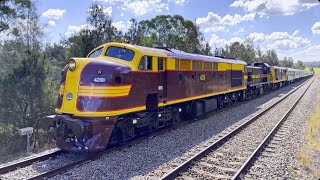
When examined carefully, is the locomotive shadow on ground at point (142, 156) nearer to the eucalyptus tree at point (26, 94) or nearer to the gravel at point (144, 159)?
the gravel at point (144, 159)

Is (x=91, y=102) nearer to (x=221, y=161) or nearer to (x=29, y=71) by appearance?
(x=221, y=161)

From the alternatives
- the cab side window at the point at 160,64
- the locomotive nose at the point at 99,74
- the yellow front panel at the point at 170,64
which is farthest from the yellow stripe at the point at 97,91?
the yellow front panel at the point at 170,64

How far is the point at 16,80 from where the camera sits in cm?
1986

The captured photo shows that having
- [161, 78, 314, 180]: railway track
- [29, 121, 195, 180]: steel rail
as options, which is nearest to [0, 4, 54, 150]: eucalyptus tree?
[29, 121, 195, 180]: steel rail

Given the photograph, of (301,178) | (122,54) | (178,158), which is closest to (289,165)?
(301,178)

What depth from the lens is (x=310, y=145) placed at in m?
11.0

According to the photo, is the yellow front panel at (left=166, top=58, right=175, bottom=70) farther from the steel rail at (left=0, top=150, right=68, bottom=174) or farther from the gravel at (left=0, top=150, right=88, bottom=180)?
the steel rail at (left=0, top=150, right=68, bottom=174)

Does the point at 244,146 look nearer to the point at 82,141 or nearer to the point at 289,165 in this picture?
the point at 289,165

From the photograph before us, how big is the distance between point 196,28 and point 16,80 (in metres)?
36.2

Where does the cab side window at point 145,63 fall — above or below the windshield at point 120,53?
below

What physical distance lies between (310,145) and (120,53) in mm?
7730

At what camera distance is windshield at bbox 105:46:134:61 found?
1058 centimetres

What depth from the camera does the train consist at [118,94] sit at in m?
9.19

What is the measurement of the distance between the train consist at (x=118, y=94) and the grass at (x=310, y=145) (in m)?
5.43
